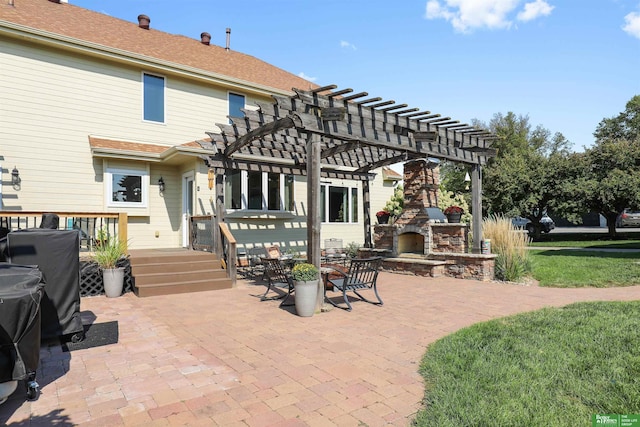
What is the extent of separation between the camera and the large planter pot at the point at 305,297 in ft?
19.1

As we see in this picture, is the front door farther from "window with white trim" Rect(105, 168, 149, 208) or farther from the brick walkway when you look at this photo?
the brick walkway

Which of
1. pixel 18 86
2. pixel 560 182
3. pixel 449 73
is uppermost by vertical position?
pixel 449 73

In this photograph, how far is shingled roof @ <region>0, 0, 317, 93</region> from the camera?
9977 mm

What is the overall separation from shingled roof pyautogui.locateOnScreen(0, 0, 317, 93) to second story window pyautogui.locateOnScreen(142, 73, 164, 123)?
2.22ft

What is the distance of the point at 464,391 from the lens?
3.17 meters

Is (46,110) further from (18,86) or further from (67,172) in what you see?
(67,172)

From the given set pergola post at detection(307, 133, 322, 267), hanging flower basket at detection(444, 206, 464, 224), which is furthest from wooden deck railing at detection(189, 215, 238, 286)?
hanging flower basket at detection(444, 206, 464, 224)

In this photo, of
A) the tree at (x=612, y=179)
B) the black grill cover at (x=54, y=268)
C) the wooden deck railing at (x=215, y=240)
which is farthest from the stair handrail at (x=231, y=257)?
the tree at (x=612, y=179)

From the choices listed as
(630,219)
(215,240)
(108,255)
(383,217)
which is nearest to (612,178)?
(383,217)

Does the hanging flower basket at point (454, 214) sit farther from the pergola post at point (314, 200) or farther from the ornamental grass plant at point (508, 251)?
the pergola post at point (314, 200)

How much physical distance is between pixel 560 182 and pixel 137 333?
22.9m

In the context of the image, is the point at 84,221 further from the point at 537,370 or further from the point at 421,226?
the point at 537,370

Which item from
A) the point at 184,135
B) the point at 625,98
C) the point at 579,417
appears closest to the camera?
the point at 579,417

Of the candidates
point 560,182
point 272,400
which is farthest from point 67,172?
point 560,182
